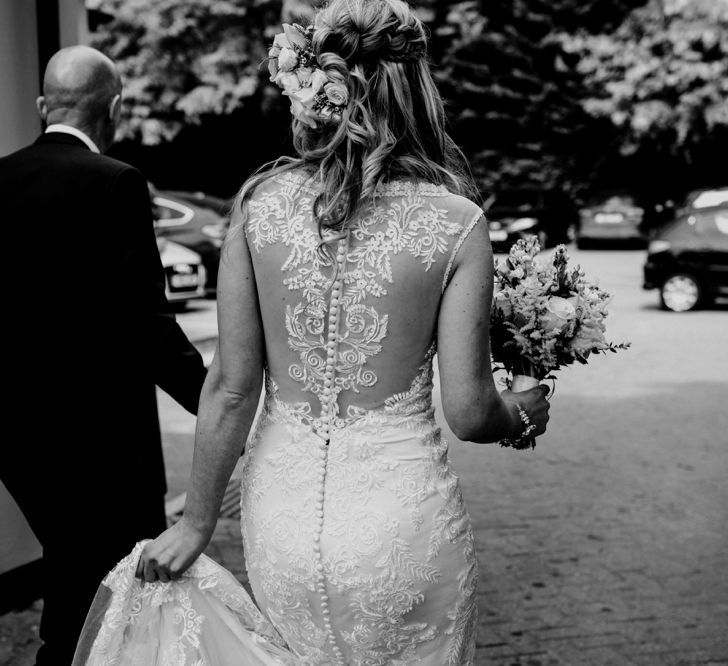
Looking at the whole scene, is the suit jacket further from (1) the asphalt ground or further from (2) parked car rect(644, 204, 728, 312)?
(2) parked car rect(644, 204, 728, 312)

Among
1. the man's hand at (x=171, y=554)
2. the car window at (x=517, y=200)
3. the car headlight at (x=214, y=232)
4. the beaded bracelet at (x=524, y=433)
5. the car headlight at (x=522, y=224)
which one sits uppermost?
the beaded bracelet at (x=524, y=433)

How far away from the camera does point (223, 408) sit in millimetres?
2318

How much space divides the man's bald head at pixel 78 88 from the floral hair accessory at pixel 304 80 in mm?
1362

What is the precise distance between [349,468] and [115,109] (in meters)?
1.99

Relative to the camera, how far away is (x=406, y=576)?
2.19m

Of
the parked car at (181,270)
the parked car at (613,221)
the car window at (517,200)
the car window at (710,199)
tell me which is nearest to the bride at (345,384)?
the parked car at (181,270)

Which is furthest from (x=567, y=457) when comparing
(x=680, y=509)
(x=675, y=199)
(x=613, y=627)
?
(x=675, y=199)

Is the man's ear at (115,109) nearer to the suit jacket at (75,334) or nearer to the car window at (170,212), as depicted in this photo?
the suit jacket at (75,334)

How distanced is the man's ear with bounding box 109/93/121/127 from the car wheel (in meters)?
13.2

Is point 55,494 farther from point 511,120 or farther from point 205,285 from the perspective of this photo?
point 511,120

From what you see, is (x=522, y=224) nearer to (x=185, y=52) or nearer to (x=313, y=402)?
(x=185, y=52)

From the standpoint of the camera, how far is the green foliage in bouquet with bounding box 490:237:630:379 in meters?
2.70

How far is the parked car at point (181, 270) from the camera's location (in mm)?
15156

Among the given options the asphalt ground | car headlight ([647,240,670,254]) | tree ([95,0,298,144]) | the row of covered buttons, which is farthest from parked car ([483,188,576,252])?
the row of covered buttons
